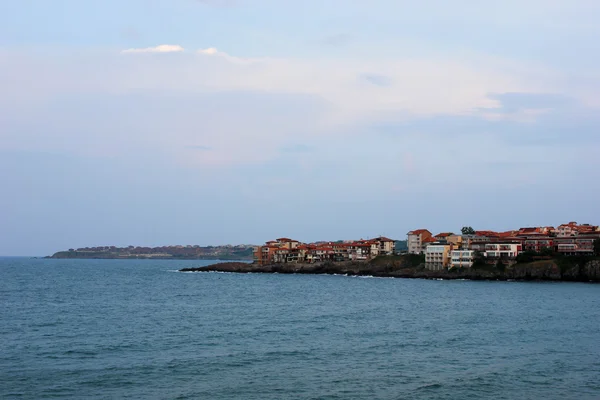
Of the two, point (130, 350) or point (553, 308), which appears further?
point (553, 308)

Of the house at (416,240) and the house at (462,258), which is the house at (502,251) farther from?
the house at (416,240)

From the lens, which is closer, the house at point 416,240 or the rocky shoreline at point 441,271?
the rocky shoreline at point 441,271

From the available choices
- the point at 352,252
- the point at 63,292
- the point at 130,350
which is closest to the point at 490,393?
the point at 130,350

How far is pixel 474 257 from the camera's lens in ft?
382

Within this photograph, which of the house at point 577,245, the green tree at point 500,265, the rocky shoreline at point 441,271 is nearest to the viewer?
the rocky shoreline at point 441,271

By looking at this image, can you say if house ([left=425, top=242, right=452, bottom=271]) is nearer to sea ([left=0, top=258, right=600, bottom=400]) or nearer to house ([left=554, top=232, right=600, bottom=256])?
house ([left=554, top=232, right=600, bottom=256])

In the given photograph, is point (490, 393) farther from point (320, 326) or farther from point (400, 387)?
point (320, 326)

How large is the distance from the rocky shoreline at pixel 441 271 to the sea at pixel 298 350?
43.8 m

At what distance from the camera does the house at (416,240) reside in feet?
452

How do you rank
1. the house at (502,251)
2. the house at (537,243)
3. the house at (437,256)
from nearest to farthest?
the house at (502,251) → the house at (537,243) → the house at (437,256)

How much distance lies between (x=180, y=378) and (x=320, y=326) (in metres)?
18.4

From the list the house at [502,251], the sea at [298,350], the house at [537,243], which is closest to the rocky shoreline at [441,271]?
the house at [502,251]

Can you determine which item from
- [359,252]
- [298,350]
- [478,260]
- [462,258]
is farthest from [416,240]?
[298,350]

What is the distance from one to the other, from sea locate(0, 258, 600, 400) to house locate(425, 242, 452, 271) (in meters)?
58.4
